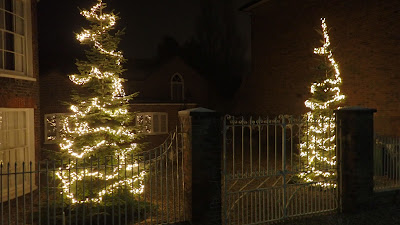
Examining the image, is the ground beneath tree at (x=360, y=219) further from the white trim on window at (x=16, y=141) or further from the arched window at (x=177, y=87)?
the arched window at (x=177, y=87)

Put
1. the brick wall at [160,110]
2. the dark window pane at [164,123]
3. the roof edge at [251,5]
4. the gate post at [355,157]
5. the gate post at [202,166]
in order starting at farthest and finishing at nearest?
1. the dark window pane at [164,123]
2. the brick wall at [160,110]
3. the roof edge at [251,5]
4. the gate post at [355,157]
5. the gate post at [202,166]

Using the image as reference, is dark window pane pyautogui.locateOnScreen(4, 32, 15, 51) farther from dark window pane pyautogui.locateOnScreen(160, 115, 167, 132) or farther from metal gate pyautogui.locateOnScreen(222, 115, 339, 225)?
dark window pane pyautogui.locateOnScreen(160, 115, 167, 132)

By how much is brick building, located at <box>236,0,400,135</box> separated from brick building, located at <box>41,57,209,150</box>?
4.73 m

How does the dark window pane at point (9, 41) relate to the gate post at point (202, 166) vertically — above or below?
above

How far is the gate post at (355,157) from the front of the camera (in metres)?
7.88

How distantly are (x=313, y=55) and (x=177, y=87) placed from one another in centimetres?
1166

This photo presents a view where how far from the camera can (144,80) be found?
2583cm

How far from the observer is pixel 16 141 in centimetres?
926

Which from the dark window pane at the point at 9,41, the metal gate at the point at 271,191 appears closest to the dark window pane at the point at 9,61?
the dark window pane at the point at 9,41

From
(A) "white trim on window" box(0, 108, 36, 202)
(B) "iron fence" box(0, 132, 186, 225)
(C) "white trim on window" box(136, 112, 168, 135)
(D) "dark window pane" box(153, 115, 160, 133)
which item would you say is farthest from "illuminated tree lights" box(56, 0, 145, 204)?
(D) "dark window pane" box(153, 115, 160, 133)

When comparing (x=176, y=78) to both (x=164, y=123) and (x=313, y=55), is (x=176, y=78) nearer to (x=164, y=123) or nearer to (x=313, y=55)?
(x=164, y=123)

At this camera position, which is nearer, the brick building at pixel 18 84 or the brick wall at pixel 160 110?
the brick building at pixel 18 84

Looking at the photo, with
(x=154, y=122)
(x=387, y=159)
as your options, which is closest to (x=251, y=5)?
(x=154, y=122)

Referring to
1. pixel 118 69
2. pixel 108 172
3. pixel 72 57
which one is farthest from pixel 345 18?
pixel 72 57
